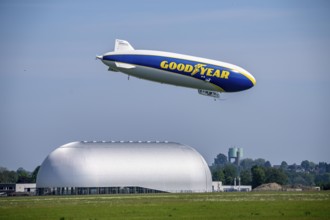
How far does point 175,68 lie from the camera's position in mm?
112812

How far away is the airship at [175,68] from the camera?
112562 millimetres

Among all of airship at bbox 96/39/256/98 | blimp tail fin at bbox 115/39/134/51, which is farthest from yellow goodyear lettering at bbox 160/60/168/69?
blimp tail fin at bbox 115/39/134/51

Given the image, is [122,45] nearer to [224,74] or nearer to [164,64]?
[164,64]

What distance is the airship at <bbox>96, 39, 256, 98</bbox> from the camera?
113 meters

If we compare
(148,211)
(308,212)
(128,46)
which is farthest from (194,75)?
(308,212)

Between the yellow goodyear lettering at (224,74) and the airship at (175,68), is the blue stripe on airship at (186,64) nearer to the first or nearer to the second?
the airship at (175,68)

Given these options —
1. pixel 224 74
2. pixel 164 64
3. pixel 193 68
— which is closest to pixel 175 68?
pixel 164 64

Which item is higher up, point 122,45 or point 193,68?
point 122,45

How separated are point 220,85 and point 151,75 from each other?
33.5 ft

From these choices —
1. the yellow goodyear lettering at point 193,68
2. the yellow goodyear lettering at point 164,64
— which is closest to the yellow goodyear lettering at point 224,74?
the yellow goodyear lettering at point 193,68

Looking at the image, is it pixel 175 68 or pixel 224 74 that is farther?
pixel 224 74

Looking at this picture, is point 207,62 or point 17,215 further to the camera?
point 207,62

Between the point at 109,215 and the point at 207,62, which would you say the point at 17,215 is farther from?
the point at 207,62

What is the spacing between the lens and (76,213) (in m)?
91.9
